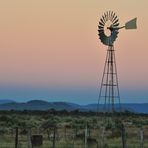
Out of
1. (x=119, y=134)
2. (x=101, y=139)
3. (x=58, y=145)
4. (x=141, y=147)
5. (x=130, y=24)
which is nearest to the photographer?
(x=141, y=147)

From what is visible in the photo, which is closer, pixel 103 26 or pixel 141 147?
pixel 141 147

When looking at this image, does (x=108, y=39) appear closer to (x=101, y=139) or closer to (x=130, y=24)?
(x=130, y=24)

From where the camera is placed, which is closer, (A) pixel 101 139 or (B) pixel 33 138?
(B) pixel 33 138

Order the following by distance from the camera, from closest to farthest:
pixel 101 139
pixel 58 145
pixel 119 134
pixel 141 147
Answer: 1. pixel 141 147
2. pixel 58 145
3. pixel 101 139
4. pixel 119 134

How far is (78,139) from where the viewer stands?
4753cm

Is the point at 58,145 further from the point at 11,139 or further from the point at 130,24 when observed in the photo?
the point at 130,24

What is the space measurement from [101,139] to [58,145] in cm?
457

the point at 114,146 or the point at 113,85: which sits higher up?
the point at 113,85

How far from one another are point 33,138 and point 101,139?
18.4ft

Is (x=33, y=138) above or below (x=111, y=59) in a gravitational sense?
below

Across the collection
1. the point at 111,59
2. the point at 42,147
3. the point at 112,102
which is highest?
the point at 111,59

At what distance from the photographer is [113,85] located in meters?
57.6

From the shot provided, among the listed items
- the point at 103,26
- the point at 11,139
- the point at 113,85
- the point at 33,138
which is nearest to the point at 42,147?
the point at 33,138

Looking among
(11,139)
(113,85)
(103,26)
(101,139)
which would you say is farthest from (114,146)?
(103,26)
